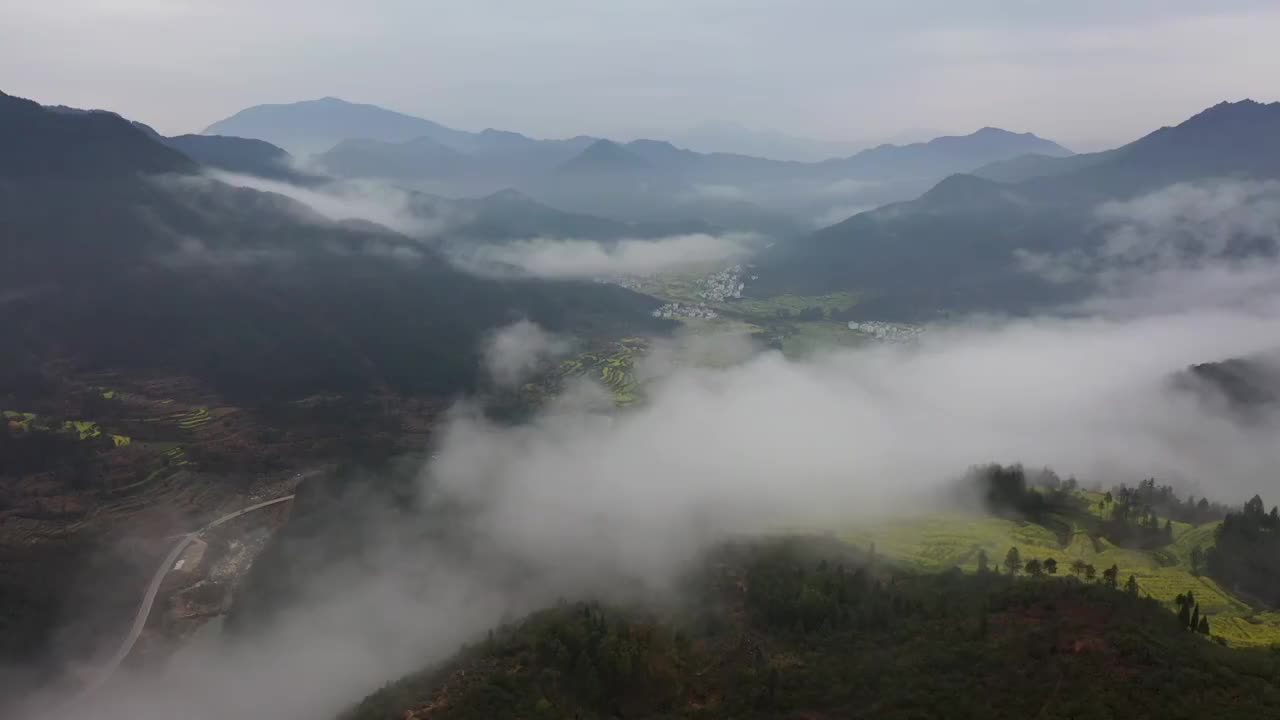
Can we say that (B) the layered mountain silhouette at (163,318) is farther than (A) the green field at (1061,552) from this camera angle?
Yes

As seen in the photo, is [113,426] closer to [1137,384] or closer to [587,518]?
[587,518]

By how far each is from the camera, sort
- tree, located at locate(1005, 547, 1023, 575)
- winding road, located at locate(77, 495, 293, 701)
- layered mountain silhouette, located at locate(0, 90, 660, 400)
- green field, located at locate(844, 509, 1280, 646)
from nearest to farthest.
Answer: green field, located at locate(844, 509, 1280, 646), tree, located at locate(1005, 547, 1023, 575), winding road, located at locate(77, 495, 293, 701), layered mountain silhouette, located at locate(0, 90, 660, 400)

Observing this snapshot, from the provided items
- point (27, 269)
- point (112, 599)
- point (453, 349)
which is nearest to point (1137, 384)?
point (453, 349)

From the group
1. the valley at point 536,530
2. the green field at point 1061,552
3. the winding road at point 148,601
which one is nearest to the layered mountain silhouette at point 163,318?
the valley at point 536,530

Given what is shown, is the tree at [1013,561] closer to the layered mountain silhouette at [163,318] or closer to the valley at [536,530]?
the valley at [536,530]

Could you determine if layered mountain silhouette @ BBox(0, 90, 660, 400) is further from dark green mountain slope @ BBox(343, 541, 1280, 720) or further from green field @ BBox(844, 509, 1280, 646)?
dark green mountain slope @ BBox(343, 541, 1280, 720)

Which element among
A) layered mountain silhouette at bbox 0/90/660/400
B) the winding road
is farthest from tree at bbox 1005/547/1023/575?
layered mountain silhouette at bbox 0/90/660/400
